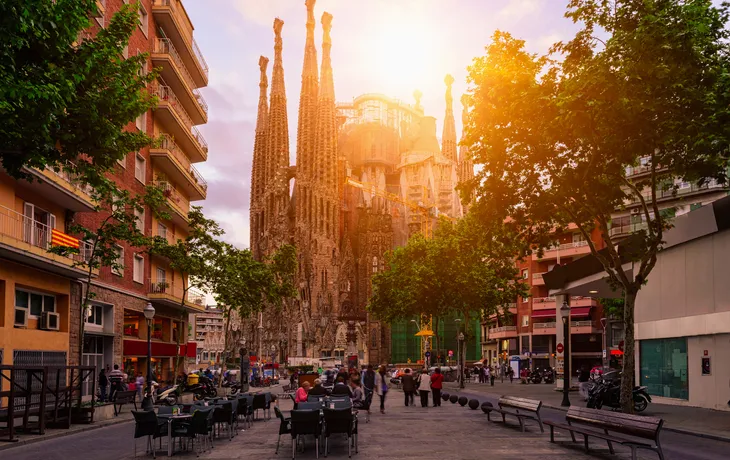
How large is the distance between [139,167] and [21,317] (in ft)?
44.9

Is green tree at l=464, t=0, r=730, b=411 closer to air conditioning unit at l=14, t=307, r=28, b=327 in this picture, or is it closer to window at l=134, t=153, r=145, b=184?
air conditioning unit at l=14, t=307, r=28, b=327

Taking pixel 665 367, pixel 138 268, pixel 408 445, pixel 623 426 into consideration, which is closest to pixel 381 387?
pixel 408 445

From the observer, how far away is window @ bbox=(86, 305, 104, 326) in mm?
32281

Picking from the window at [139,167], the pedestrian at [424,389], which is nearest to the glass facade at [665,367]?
the pedestrian at [424,389]

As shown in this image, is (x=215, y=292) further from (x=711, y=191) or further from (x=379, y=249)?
(x=379, y=249)

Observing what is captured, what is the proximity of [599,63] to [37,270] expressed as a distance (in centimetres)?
2050

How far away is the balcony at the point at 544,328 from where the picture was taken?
7525 cm

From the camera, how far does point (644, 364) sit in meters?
33.4

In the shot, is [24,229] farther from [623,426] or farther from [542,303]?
[542,303]

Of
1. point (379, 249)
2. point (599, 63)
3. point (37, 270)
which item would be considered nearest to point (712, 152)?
→ point (599, 63)

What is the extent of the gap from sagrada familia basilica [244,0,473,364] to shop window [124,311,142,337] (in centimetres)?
6957

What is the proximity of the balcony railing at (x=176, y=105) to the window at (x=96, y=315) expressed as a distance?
11697mm

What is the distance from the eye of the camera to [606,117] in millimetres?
20188

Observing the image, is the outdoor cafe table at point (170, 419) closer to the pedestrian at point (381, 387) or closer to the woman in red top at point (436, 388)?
the pedestrian at point (381, 387)
